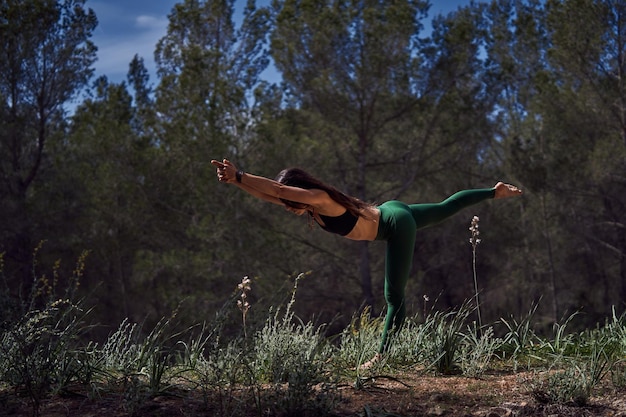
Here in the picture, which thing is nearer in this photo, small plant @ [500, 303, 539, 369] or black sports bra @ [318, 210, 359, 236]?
black sports bra @ [318, 210, 359, 236]

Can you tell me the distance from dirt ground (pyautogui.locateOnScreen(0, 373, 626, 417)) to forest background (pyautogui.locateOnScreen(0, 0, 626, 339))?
10.5m

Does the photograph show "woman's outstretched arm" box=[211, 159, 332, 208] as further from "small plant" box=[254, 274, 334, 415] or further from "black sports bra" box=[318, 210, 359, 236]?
"small plant" box=[254, 274, 334, 415]

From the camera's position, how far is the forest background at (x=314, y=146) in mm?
14539

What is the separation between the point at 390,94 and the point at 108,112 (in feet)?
25.8

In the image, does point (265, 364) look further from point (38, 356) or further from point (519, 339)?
point (519, 339)

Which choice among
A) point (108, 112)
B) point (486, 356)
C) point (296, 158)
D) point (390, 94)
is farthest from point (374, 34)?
point (486, 356)

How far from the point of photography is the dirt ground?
3309 millimetres

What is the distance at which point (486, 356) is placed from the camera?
13.6 ft

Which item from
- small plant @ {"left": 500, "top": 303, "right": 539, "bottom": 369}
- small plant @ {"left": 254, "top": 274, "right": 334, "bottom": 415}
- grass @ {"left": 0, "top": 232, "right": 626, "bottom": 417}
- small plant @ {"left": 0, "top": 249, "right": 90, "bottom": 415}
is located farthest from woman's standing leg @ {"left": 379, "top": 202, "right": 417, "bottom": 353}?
small plant @ {"left": 0, "top": 249, "right": 90, "bottom": 415}

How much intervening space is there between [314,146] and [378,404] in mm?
11910

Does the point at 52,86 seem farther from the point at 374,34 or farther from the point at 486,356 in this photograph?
the point at 486,356

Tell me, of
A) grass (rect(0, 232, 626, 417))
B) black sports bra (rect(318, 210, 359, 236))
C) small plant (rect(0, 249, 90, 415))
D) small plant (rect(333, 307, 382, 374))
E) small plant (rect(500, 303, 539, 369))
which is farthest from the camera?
small plant (rect(500, 303, 539, 369))

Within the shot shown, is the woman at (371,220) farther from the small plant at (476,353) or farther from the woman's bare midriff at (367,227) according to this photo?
the small plant at (476,353)

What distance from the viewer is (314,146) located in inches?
596
